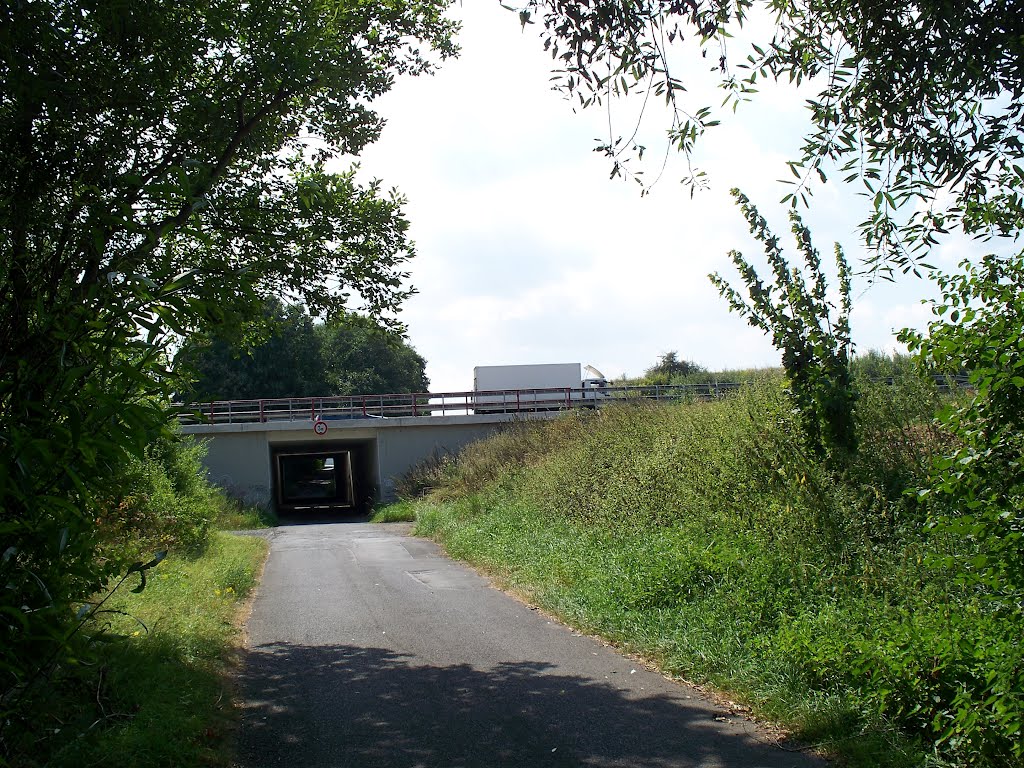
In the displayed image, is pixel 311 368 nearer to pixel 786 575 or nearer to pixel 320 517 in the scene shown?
pixel 320 517

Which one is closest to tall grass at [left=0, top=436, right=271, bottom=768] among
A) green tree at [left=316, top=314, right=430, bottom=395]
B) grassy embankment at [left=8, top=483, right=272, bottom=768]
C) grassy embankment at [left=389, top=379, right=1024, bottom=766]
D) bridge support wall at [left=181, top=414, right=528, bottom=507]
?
grassy embankment at [left=8, top=483, right=272, bottom=768]

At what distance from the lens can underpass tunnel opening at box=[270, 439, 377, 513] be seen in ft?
133

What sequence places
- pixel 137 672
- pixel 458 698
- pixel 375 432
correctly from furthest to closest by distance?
pixel 375 432 < pixel 458 698 < pixel 137 672

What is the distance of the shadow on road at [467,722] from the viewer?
5.70 m

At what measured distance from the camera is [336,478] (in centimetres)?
6712

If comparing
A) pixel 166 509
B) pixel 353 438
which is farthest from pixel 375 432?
pixel 166 509

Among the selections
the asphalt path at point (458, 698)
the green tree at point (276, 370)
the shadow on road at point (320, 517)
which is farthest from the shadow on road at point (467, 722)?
the green tree at point (276, 370)

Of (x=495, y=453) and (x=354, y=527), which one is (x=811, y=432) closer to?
(x=495, y=453)

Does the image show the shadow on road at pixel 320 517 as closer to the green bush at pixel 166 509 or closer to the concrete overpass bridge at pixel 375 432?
the concrete overpass bridge at pixel 375 432

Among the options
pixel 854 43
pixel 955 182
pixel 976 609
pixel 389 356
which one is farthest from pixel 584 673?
pixel 389 356

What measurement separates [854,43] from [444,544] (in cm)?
1628

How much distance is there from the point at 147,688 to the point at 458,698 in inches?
Answer: 97.6

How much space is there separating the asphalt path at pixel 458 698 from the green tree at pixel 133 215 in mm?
3040

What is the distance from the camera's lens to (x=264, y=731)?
647cm
